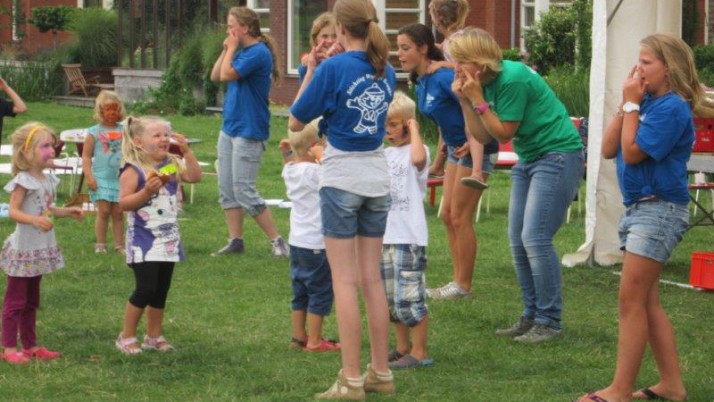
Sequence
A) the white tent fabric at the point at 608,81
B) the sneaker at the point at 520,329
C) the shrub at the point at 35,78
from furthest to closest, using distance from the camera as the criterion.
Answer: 1. the shrub at the point at 35,78
2. the white tent fabric at the point at 608,81
3. the sneaker at the point at 520,329

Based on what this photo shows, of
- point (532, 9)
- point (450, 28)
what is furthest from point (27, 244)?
point (532, 9)

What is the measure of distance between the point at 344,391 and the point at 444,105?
289 centimetres

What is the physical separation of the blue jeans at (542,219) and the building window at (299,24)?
65.7ft

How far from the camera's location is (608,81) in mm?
10281

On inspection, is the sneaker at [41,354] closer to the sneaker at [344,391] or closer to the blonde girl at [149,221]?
the blonde girl at [149,221]

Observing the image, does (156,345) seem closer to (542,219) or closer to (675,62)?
(542,219)

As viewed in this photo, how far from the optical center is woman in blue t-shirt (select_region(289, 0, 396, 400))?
20.0 feet

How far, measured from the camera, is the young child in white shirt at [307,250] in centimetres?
735

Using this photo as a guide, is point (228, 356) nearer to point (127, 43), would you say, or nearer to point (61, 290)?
point (61, 290)

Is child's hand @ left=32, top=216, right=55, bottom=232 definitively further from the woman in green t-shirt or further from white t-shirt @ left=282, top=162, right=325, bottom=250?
the woman in green t-shirt

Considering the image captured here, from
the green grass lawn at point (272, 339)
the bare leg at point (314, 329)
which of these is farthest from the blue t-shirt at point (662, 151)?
the bare leg at point (314, 329)

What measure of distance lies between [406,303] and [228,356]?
3.57ft

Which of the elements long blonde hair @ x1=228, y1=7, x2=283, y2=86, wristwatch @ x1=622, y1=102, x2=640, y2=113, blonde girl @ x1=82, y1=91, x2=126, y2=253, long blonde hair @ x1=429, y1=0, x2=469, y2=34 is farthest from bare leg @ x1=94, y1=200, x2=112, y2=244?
wristwatch @ x1=622, y1=102, x2=640, y2=113

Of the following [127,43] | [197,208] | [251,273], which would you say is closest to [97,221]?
[251,273]
